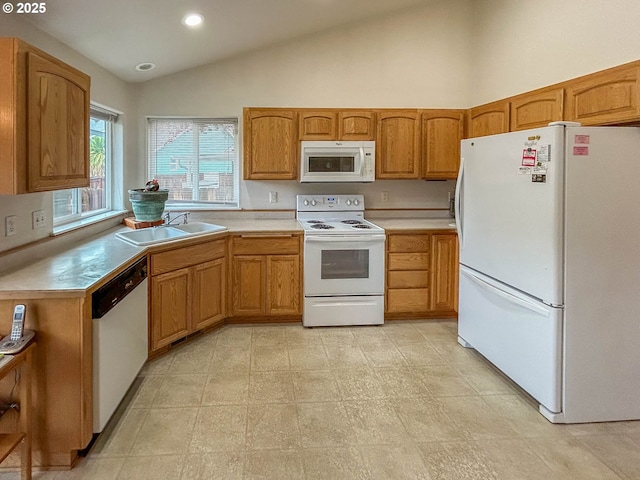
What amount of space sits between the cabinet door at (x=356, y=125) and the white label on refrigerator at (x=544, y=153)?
80.7 inches

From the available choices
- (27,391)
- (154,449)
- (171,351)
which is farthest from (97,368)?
(171,351)

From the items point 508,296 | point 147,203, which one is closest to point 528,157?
point 508,296

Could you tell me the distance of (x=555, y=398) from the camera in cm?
255

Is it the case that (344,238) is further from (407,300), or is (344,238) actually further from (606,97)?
(606,97)

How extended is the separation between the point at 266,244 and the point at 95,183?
1.54 m

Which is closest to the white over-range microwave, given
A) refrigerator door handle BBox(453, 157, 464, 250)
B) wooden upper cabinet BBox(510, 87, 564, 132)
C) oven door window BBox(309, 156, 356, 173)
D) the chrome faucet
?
oven door window BBox(309, 156, 356, 173)

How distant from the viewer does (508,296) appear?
2.90 m

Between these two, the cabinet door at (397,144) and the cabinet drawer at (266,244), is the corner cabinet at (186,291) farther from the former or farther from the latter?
the cabinet door at (397,144)

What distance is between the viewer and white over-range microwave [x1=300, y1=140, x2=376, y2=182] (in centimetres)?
430

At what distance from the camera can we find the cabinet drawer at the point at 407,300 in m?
4.31

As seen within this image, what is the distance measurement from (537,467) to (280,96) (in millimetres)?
3775

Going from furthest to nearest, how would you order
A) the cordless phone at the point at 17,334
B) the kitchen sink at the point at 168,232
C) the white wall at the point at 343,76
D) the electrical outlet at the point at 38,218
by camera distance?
the white wall at the point at 343,76
the kitchen sink at the point at 168,232
the electrical outlet at the point at 38,218
the cordless phone at the point at 17,334

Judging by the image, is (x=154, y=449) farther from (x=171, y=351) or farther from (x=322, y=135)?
(x=322, y=135)

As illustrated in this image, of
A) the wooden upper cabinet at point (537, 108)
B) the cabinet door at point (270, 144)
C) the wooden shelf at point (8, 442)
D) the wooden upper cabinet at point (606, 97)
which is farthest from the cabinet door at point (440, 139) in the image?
the wooden shelf at point (8, 442)
